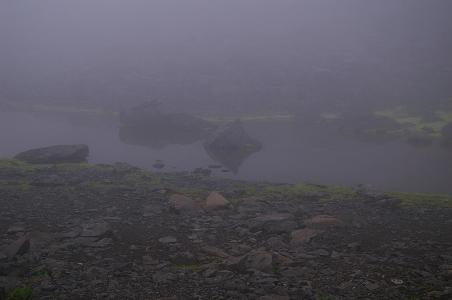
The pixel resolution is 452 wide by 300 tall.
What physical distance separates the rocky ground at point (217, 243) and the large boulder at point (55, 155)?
9.90 metres

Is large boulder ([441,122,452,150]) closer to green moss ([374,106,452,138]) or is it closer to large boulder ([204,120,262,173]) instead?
A: green moss ([374,106,452,138])

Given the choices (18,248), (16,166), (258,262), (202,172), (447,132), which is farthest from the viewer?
(447,132)

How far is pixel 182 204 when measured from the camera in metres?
18.5

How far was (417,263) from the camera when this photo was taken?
12.5 m

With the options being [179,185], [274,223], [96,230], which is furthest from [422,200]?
[96,230]

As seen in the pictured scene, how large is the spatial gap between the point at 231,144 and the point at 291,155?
5.65m

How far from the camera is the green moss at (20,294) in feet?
32.3

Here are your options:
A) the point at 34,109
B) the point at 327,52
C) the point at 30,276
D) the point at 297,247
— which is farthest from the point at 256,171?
the point at 327,52

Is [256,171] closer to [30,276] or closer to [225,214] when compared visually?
[225,214]

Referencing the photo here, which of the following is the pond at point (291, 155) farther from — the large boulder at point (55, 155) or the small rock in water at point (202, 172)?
the large boulder at point (55, 155)

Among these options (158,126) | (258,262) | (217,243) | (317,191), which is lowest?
(317,191)

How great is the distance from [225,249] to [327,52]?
77.6 m

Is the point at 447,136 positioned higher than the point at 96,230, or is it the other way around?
the point at 447,136

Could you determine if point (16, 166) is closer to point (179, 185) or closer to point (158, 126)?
point (179, 185)
